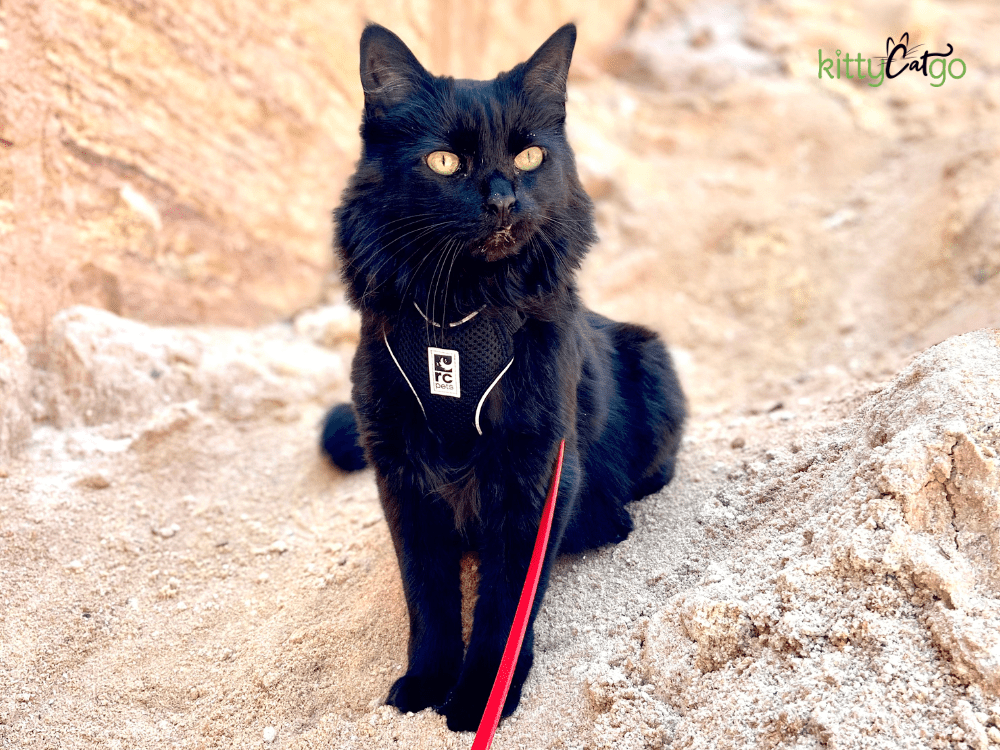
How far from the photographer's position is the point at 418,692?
6.75 feet

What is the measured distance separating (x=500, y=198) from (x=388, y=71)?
54 centimetres

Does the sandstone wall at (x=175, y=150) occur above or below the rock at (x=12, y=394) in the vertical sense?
above

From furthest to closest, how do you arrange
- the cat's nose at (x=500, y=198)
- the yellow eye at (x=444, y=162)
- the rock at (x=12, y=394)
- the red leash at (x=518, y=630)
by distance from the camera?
the rock at (x=12, y=394), the yellow eye at (x=444, y=162), the cat's nose at (x=500, y=198), the red leash at (x=518, y=630)

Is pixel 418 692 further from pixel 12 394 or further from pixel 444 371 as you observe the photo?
pixel 12 394

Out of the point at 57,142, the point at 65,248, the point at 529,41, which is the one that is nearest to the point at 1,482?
the point at 65,248

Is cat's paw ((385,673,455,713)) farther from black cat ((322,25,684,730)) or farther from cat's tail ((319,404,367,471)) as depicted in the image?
cat's tail ((319,404,367,471))

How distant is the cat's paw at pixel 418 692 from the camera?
2.05 m

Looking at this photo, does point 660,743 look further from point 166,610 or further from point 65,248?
point 65,248

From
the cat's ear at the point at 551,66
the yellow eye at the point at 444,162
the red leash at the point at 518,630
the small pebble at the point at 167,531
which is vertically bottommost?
the small pebble at the point at 167,531

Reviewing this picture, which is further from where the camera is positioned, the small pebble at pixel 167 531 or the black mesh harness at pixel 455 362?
the small pebble at pixel 167 531

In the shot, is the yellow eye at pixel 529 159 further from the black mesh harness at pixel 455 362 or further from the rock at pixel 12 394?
the rock at pixel 12 394

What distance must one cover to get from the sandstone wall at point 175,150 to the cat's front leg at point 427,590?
1966 mm

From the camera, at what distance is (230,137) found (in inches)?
161

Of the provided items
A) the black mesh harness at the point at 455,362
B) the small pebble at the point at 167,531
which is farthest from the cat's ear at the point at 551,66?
the small pebble at the point at 167,531
